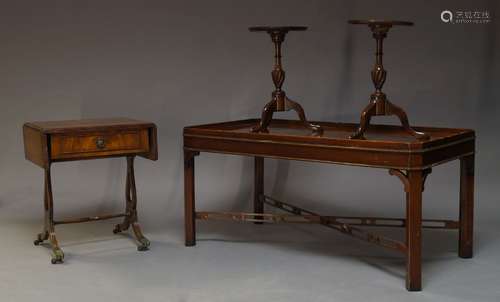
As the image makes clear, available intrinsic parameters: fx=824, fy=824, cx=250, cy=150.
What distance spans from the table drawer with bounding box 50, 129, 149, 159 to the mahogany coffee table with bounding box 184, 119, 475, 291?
294 mm

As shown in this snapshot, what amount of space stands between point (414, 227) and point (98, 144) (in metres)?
1.88

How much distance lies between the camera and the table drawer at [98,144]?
4691 millimetres

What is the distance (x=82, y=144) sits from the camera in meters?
4.75

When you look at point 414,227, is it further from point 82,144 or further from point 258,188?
point 82,144

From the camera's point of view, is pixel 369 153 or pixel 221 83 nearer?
pixel 369 153

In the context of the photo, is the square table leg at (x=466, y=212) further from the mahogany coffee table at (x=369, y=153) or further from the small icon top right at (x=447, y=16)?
the small icon top right at (x=447, y=16)

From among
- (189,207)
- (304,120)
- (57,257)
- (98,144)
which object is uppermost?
(304,120)

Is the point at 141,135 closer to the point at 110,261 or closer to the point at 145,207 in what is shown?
the point at 110,261

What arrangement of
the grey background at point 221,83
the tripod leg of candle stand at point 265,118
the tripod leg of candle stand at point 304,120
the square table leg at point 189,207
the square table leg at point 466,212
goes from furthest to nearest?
the grey background at point 221,83 → the square table leg at point 189,207 → the tripod leg of candle stand at point 265,118 → the tripod leg of candle stand at point 304,120 → the square table leg at point 466,212

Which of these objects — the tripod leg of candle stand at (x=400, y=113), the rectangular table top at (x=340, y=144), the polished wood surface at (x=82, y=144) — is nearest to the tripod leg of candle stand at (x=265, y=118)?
the rectangular table top at (x=340, y=144)

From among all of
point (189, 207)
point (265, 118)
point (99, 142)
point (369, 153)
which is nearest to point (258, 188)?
point (189, 207)

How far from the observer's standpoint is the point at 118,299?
4.05m

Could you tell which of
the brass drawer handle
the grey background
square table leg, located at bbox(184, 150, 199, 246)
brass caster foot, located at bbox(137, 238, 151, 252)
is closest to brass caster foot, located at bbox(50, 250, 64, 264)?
brass caster foot, located at bbox(137, 238, 151, 252)

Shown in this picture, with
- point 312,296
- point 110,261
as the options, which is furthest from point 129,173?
point 312,296
